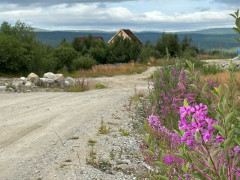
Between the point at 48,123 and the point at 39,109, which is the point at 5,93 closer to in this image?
the point at 39,109

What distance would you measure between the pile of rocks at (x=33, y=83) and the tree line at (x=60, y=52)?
593cm

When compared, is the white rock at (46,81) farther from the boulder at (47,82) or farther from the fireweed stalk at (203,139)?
the fireweed stalk at (203,139)

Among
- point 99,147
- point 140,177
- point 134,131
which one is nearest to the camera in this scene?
point 140,177

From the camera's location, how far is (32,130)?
22.6ft

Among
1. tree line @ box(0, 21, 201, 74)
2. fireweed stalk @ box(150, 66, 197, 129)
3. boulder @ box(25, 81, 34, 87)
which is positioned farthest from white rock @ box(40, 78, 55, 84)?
fireweed stalk @ box(150, 66, 197, 129)

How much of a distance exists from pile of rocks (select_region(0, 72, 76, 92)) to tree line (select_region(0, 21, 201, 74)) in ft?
19.5

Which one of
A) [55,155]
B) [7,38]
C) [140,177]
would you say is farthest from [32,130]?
[7,38]

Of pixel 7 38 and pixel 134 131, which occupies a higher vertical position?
pixel 7 38

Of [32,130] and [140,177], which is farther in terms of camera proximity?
[32,130]

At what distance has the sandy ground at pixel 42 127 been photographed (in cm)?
488

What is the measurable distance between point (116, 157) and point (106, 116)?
294cm

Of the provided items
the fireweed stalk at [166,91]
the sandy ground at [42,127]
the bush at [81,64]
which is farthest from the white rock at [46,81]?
the bush at [81,64]

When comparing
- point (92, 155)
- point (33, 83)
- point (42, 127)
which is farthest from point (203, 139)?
point (33, 83)

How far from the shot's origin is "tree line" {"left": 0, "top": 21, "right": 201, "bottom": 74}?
21.8 metres
